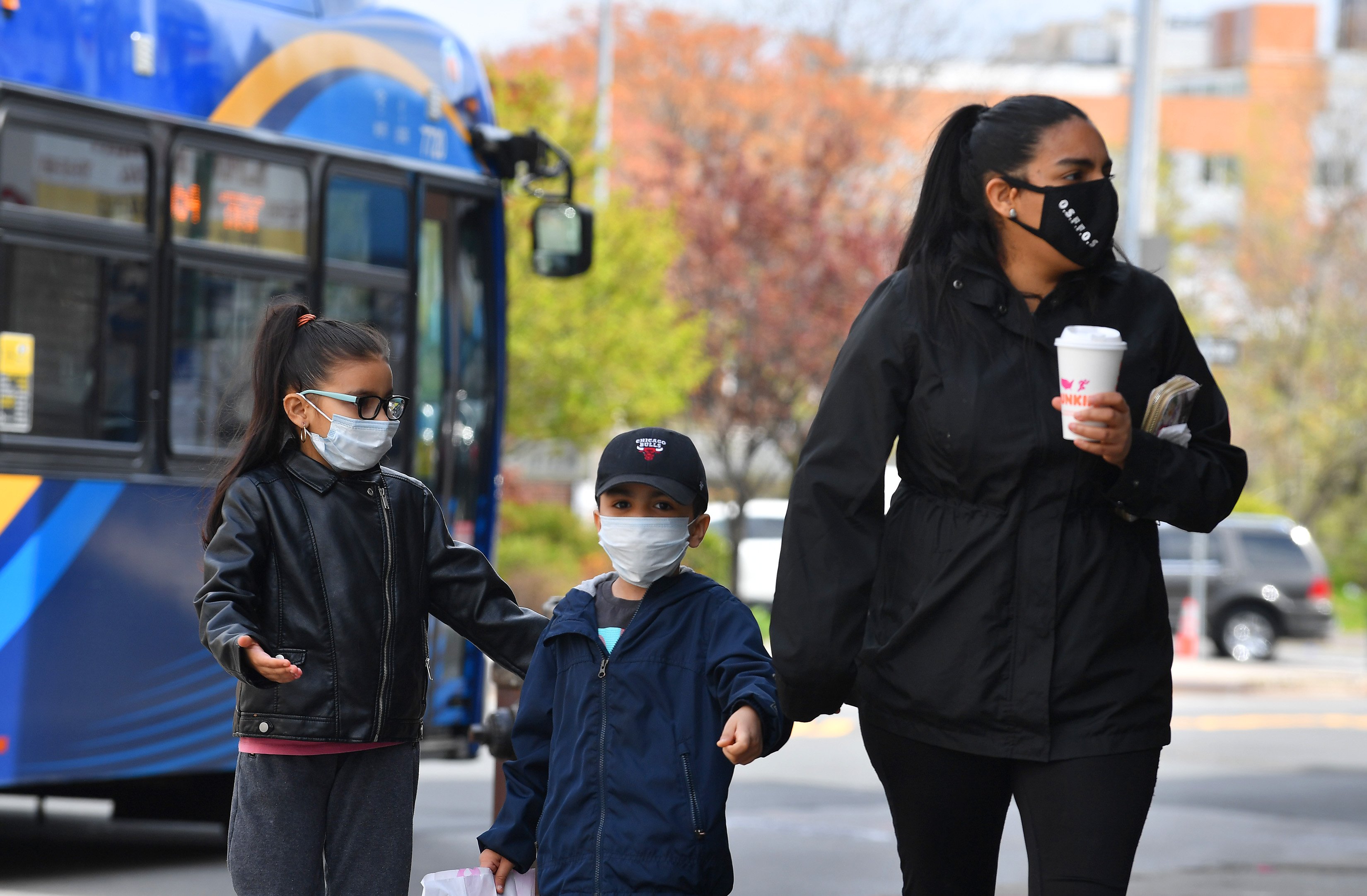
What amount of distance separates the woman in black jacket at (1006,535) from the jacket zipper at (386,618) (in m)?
0.82

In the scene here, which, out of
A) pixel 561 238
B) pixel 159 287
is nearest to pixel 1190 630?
pixel 561 238

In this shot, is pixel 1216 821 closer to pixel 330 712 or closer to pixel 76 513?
pixel 76 513

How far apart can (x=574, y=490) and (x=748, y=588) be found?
10.3m

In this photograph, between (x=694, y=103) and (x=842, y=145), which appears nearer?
(x=842, y=145)

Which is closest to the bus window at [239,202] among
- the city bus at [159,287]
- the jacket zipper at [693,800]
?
the city bus at [159,287]

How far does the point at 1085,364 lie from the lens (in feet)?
10.3

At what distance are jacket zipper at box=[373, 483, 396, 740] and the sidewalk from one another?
1539cm

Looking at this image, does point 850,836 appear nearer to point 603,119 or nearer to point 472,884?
point 472,884

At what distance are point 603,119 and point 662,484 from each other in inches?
747

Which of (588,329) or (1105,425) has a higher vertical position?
(588,329)

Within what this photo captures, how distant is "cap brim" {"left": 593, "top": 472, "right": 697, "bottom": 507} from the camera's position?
11.5 feet

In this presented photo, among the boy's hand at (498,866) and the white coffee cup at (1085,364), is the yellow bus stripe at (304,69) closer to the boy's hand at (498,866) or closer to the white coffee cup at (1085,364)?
the boy's hand at (498,866)

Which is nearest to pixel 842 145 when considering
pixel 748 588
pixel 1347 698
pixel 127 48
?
pixel 748 588

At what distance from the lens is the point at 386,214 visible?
823cm
